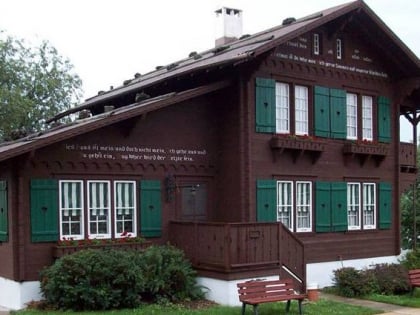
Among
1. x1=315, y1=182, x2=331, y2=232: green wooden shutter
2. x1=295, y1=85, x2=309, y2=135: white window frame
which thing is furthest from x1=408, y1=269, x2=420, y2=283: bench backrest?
x1=295, y1=85, x2=309, y2=135: white window frame

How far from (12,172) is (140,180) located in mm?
3034

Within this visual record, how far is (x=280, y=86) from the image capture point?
1775cm

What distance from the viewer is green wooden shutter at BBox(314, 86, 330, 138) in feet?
60.3

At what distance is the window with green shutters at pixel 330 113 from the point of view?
18.4m

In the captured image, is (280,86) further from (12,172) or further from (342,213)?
(12,172)

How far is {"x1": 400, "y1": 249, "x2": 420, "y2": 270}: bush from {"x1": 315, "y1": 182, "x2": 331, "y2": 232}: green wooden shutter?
8.25ft

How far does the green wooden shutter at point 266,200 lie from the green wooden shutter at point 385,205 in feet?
14.4

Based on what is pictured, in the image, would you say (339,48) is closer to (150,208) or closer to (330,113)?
(330,113)

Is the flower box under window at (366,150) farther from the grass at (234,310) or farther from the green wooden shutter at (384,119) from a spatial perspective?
the grass at (234,310)

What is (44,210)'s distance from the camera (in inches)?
562

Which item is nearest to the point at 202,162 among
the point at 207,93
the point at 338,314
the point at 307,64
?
the point at 207,93

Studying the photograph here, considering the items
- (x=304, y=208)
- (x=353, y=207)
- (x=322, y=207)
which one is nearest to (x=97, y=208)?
(x=304, y=208)

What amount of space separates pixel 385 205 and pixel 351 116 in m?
2.97

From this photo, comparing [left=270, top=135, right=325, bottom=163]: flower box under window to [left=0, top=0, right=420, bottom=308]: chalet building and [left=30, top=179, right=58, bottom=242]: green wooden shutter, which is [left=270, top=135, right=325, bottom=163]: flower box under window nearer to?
[left=0, top=0, right=420, bottom=308]: chalet building
